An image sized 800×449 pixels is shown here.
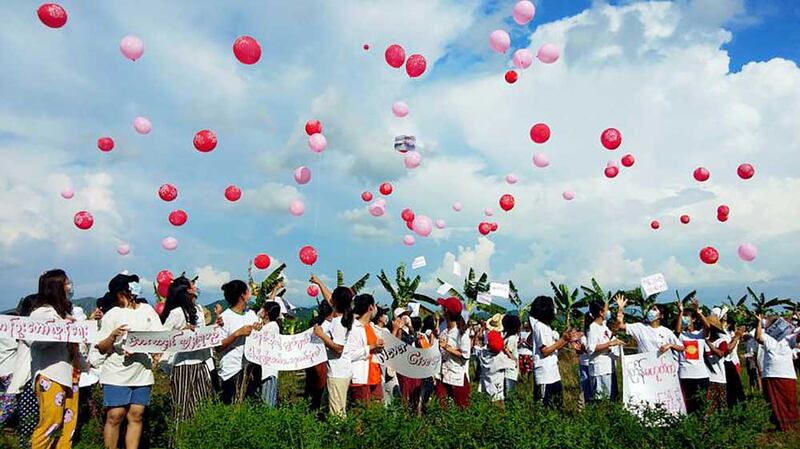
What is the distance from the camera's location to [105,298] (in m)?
6.39

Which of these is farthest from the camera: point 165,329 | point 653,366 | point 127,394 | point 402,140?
point 402,140

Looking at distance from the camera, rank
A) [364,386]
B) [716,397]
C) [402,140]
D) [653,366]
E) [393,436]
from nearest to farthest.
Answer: [393,436], [364,386], [653,366], [716,397], [402,140]

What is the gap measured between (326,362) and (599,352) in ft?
10.6

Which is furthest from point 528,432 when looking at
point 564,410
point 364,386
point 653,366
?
point 653,366

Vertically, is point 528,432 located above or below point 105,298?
below

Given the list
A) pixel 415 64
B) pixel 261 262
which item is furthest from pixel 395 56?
pixel 261 262

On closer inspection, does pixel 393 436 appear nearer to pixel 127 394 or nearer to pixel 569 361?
pixel 127 394

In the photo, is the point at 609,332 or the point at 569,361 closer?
the point at 609,332

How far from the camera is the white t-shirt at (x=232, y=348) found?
636cm

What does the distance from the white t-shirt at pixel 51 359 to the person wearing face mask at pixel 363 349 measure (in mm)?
2434

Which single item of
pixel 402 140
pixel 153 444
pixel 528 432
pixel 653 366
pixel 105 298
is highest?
pixel 402 140

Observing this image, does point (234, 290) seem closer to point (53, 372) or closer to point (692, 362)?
point (53, 372)

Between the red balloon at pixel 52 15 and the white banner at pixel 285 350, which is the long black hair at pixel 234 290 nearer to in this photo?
the white banner at pixel 285 350

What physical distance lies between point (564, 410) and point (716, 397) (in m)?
3.34
